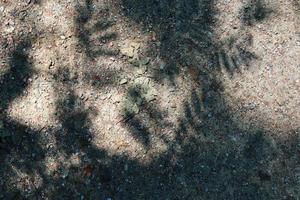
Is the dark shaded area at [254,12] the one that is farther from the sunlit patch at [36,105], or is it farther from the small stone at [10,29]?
the small stone at [10,29]

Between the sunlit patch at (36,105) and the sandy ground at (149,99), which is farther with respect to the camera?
the sunlit patch at (36,105)

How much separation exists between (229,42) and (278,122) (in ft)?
2.28

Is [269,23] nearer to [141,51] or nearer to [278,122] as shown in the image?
[278,122]

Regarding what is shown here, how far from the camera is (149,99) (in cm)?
368

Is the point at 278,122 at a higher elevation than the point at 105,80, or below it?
below

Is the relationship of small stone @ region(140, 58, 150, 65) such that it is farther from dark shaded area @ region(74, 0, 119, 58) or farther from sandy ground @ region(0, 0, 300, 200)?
dark shaded area @ region(74, 0, 119, 58)

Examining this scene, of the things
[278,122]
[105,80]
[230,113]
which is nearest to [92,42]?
[105,80]

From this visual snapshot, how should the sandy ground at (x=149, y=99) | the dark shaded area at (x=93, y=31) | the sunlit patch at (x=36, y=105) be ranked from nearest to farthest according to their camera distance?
the sandy ground at (x=149, y=99) < the sunlit patch at (x=36, y=105) < the dark shaded area at (x=93, y=31)

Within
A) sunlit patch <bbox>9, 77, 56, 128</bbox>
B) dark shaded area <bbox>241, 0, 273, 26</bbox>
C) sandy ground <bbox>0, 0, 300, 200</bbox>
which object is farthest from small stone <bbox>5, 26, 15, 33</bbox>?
dark shaded area <bbox>241, 0, 273, 26</bbox>

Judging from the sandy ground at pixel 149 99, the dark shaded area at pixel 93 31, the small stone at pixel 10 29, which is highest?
the small stone at pixel 10 29

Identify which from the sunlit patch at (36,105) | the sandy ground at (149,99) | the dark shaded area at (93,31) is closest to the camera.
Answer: the sandy ground at (149,99)

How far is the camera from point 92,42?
378 cm

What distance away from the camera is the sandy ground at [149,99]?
3.54 m

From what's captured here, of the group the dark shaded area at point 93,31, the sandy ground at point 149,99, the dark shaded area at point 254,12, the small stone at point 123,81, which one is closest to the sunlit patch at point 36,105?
the sandy ground at point 149,99
